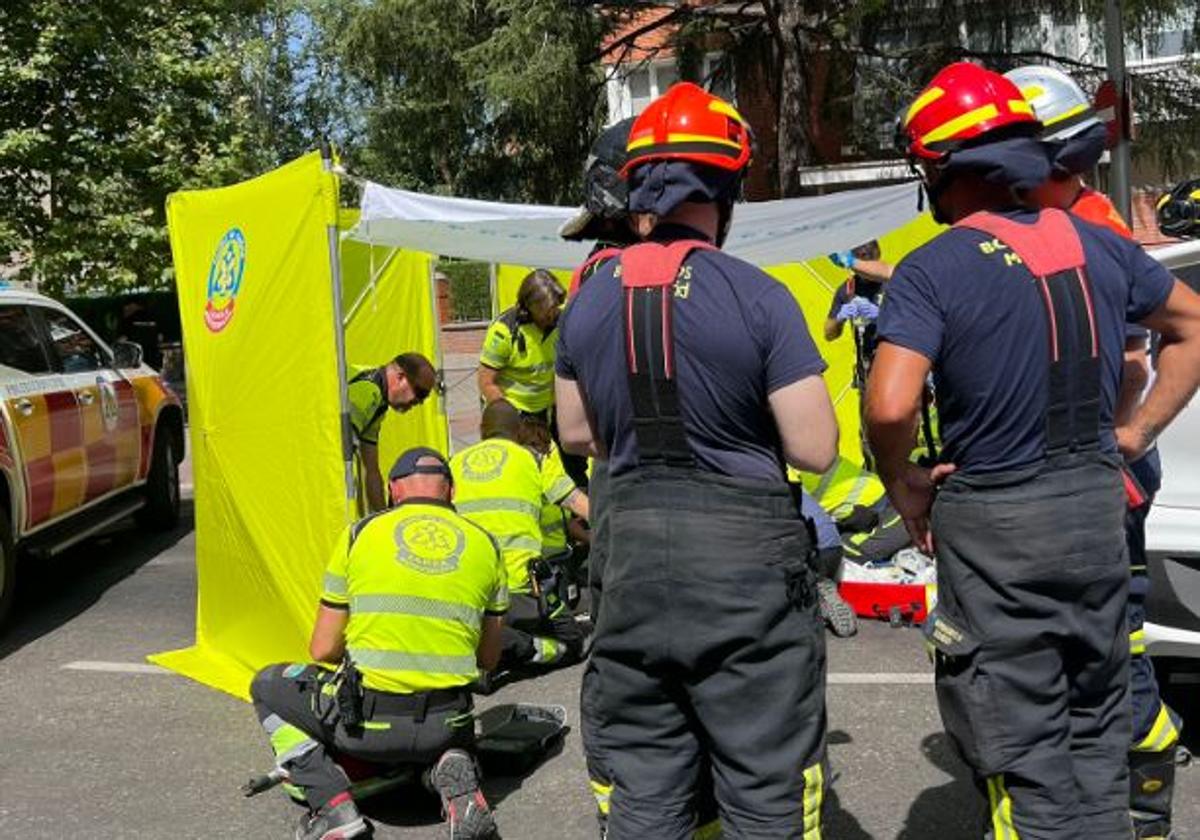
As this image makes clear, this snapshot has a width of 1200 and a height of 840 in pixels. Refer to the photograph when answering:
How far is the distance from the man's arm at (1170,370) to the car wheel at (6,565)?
5442 millimetres

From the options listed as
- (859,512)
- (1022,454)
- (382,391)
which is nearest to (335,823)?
(1022,454)

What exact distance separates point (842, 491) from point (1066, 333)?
4691mm

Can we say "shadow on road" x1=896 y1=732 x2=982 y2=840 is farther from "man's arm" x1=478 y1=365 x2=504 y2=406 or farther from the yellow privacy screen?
"man's arm" x1=478 y1=365 x2=504 y2=406

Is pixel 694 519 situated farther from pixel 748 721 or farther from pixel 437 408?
pixel 437 408

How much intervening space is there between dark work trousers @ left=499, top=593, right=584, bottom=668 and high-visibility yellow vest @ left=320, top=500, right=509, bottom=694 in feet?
4.80

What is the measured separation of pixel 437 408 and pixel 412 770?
4.50 m

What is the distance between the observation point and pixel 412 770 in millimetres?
4227

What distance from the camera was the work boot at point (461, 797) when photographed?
388 cm

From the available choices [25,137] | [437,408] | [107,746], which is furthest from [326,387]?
[25,137]

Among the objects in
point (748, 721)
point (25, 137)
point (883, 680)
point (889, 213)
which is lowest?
point (883, 680)

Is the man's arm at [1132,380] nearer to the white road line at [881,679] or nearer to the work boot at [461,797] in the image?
the work boot at [461,797]

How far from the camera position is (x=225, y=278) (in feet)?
18.8

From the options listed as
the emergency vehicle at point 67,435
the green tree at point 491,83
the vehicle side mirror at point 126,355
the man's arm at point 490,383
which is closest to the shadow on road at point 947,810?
the man's arm at point 490,383

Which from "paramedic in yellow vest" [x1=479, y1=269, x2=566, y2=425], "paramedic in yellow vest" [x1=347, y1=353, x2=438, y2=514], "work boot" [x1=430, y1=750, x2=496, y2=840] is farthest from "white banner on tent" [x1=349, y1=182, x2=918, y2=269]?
"work boot" [x1=430, y1=750, x2=496, y2=840]
